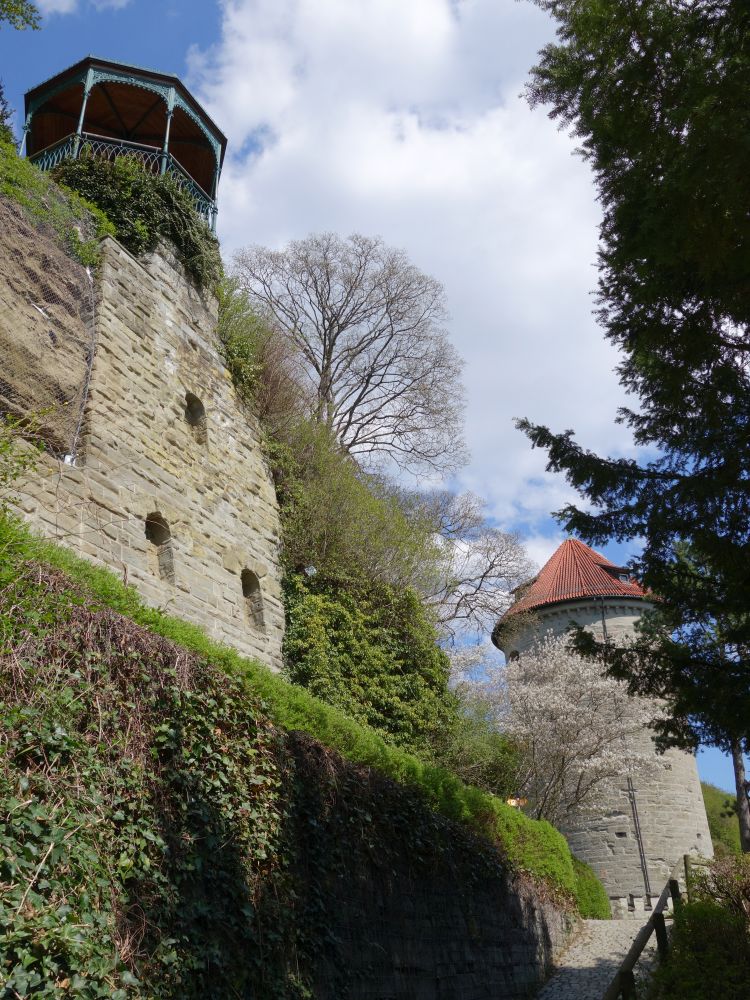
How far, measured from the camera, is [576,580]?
24.5m

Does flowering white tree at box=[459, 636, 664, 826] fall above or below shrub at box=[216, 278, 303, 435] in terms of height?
below

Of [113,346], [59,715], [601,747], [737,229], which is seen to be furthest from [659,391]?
[601,747]

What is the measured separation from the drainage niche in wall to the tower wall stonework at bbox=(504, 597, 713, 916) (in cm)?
1256

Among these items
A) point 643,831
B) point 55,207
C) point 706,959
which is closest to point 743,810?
point 643,831

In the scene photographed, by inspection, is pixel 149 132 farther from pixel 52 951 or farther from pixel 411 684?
pixel 52 951

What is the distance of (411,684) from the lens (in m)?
11.6

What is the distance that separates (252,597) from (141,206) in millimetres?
5504

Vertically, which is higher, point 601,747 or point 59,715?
point 601,747

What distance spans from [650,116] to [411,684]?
317 inches

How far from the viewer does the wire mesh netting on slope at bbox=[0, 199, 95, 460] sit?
772cm

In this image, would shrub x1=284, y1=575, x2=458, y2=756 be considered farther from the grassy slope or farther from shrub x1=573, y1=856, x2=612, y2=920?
the grassy slope

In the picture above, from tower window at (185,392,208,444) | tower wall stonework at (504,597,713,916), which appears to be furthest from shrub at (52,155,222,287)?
tower wall stonework at (504,597,713,916)

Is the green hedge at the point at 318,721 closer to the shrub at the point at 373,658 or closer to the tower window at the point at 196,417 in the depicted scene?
the shrub at the point at 373,658

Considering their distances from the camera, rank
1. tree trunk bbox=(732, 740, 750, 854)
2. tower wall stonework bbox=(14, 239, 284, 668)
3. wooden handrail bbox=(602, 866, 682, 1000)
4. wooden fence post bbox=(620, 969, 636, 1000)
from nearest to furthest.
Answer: wooden handrail bbox=(602, 866, 682, 1000), wooden fence post bbox=(620, 969, 636, 1000), tower wall stonework bbox=(14, 239, 284, 668), tree trunk bbox=(732, 740, 750, 854)
